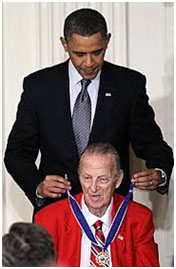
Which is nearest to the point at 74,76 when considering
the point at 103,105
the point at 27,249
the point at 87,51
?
the point at 103,105

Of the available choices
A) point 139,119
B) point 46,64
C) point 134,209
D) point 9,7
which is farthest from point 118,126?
point 9,7

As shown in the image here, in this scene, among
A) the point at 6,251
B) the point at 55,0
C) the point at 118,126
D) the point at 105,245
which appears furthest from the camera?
the point at 55,0

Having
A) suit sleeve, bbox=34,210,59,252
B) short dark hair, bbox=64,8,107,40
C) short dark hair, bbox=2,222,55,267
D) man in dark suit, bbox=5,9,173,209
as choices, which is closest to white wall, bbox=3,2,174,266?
man in dark suit, bbox=5,9,173,209

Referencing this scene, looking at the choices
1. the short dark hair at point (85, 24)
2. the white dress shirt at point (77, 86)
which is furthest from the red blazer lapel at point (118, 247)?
the short dark hair at point (85, 24)

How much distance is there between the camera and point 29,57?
3770 mm

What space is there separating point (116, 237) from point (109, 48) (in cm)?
115

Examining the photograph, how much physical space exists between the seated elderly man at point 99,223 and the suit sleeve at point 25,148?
0.58 ft

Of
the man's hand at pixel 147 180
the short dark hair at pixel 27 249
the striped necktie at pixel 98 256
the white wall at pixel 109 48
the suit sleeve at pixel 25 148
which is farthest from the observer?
the white wall at pixel 109 48

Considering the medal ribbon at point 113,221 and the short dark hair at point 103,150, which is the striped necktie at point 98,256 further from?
the short dark hair at point 103,150

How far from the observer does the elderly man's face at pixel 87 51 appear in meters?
2.83

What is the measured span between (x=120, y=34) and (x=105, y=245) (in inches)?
49.1

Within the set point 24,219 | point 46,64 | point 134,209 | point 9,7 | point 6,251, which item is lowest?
point 24,219

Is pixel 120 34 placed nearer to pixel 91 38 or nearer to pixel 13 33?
pixel 13 33

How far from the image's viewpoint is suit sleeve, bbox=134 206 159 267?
2.82 m
